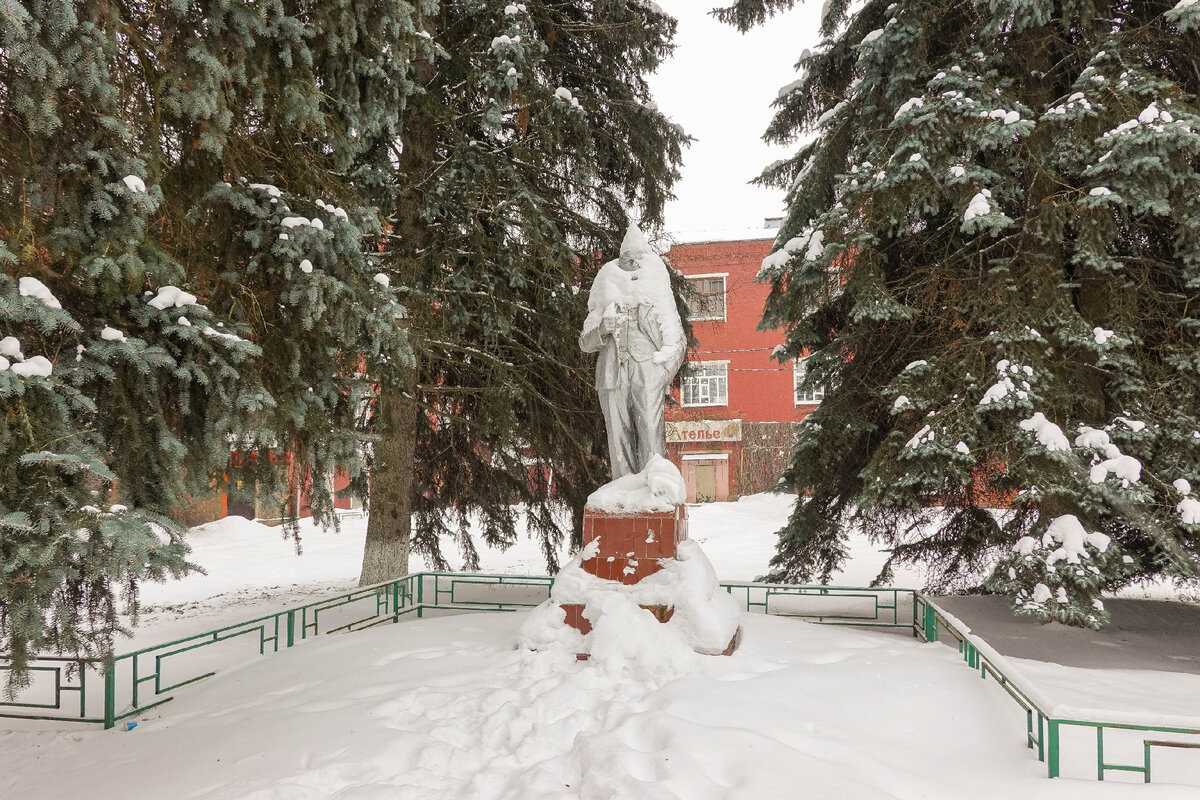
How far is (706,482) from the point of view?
2225cm

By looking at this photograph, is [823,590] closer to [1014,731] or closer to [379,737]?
[1014,731]

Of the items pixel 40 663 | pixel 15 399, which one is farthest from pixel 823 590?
pixel 40 663

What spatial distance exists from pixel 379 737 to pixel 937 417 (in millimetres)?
5398

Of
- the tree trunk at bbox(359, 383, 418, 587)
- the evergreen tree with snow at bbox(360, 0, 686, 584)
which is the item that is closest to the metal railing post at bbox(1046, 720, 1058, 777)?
the evergreen tree with snow at bbox(360, 0, 686, 584)

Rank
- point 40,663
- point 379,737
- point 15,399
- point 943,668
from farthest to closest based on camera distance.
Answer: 1. point 40,663
2. point 943,668
3. point 379,737
4. point 15,399

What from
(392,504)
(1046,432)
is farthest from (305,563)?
(1046,432)

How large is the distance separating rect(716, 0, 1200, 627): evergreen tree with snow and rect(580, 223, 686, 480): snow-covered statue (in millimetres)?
2415

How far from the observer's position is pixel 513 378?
8836 mm

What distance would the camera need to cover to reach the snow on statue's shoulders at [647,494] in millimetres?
5426

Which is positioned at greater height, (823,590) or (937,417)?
(937,417)

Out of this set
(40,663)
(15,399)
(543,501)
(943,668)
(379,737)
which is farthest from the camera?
(543,501)

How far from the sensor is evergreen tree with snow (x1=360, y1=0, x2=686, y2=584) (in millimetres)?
8367

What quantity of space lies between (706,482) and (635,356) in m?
16.9

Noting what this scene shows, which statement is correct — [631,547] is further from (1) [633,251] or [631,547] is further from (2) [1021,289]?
A: (2) [1021,289]
